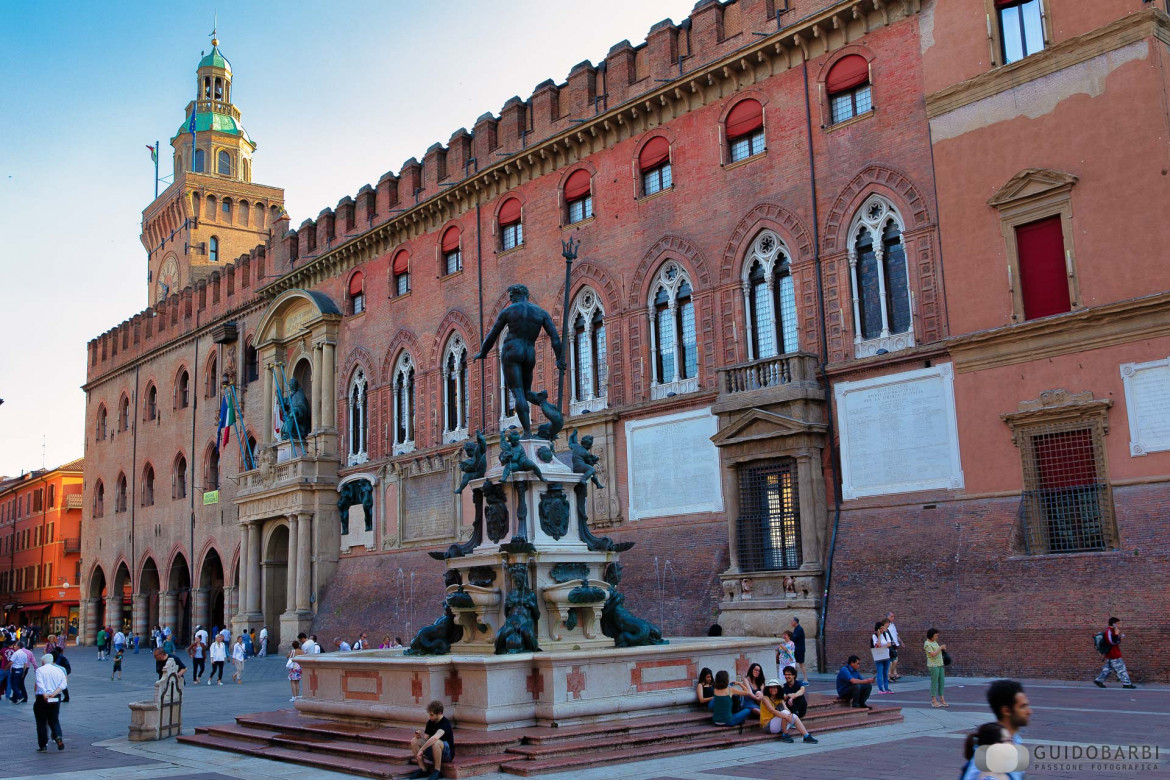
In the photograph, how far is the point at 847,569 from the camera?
20.5 m

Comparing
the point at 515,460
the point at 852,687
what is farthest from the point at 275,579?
the point at 852,687

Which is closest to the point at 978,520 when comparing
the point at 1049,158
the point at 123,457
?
the point at 1049,158

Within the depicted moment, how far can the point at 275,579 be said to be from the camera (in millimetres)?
37750

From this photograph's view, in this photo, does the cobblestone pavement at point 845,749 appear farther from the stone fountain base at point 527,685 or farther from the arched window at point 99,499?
the arched window at point 99,499

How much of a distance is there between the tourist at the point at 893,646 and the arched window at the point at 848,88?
34.5 ft

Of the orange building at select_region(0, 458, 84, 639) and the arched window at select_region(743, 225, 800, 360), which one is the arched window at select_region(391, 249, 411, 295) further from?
the orange building at select_region(0, 458, 84, 639)

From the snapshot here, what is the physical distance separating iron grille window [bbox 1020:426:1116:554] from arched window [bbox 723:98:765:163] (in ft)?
30.4

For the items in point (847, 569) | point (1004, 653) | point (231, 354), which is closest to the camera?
point (1004, 653)

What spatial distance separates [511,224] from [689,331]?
26.1ft

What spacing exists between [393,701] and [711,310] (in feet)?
46.8

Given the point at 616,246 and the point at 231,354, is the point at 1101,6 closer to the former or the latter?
the point at 616,246

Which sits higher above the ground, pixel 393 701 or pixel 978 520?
pixel 978 520

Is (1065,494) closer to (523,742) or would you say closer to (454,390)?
(523,742)

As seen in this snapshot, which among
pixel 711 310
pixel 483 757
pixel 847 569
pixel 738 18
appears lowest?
pixel 483 757
